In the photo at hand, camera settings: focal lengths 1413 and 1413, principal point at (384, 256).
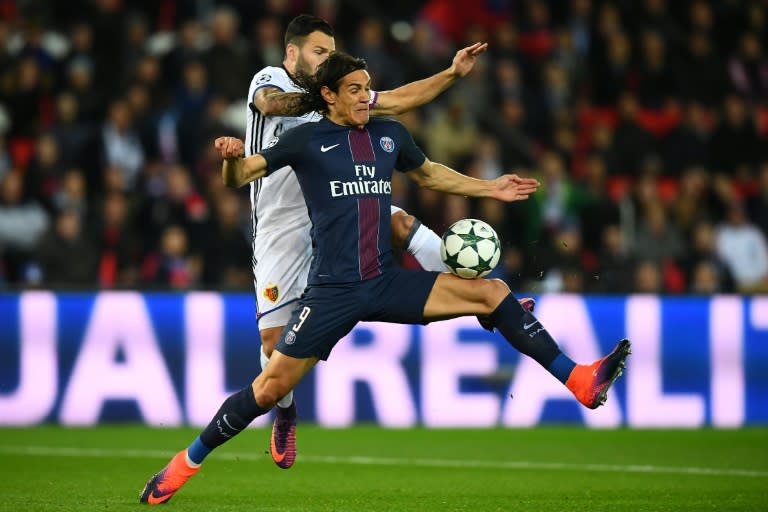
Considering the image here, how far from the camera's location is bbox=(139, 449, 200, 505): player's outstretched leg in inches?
296

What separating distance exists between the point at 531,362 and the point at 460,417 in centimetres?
81

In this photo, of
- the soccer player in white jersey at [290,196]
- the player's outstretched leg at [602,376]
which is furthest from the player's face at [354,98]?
the player's outstretched leg at [602,376]

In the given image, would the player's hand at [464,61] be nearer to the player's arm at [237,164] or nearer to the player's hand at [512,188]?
the player's hand at [512,188]

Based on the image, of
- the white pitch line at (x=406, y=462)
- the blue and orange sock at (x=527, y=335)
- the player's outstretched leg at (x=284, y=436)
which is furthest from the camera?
the white pitch line at (x=406, y=462)

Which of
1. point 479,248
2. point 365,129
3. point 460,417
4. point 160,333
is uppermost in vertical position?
→ point 365,129

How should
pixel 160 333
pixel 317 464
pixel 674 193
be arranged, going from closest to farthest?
pixel 317 464 < pixel 160 333 < pixel 674 193

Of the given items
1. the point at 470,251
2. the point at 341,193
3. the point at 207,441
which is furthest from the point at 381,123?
the point at 207,441

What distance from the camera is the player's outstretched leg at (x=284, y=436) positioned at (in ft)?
28.2

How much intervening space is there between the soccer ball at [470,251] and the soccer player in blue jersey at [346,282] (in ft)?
0.26

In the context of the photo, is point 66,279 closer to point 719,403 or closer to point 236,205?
point 236,205

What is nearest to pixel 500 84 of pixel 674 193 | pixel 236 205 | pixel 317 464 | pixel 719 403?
pixel 674 193

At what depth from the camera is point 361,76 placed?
7434mm

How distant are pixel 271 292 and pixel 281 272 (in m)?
0.13

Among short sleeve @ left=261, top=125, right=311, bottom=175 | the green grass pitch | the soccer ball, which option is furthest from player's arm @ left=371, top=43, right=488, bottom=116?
the green grass pitch
